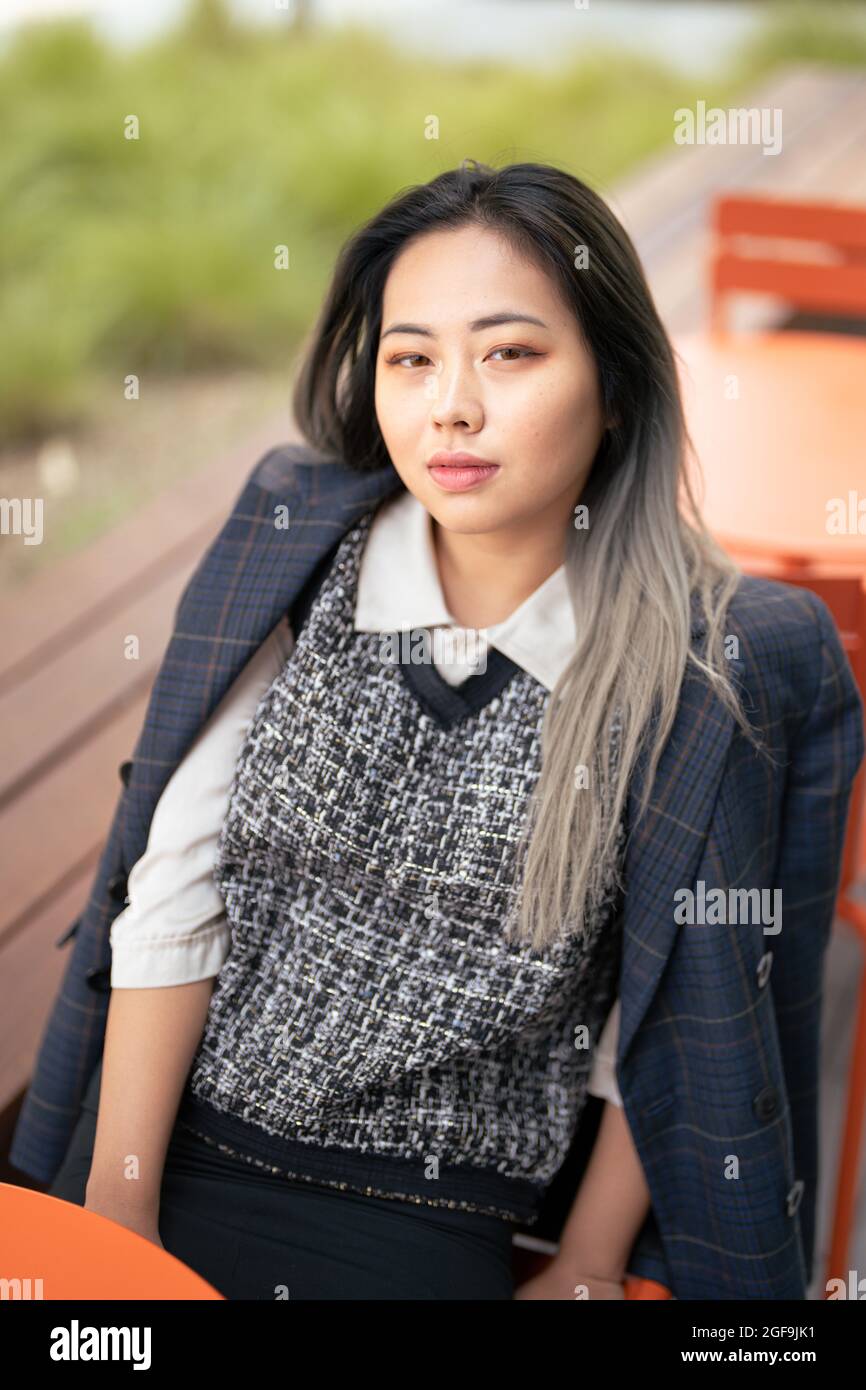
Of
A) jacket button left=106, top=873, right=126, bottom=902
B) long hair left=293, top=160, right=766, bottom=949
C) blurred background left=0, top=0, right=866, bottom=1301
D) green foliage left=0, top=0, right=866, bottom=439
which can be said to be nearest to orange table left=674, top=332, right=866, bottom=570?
blurred background left=0, top=0, right=866, bottom=1301

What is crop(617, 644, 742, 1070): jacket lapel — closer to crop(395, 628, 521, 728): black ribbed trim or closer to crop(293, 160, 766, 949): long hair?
crop(293, 160, 766, 949): long hair

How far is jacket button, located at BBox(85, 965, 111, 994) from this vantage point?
4.95ft

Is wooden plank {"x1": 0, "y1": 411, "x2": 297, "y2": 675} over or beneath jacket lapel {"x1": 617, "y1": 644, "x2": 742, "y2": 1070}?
over

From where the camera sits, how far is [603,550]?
1381 millimetres

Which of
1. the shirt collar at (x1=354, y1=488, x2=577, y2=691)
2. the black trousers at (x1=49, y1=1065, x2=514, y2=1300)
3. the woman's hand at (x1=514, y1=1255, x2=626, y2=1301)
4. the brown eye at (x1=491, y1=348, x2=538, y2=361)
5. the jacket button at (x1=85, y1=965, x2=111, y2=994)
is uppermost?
the brown eye at (x1=491, y1=348, x2=538, y2=361)

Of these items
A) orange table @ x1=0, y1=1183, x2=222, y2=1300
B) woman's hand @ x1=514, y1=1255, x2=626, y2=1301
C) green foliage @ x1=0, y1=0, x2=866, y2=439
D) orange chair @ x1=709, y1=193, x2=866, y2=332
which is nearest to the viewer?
orange table @ x1=0, y1=1183, x2=222, y2=1300

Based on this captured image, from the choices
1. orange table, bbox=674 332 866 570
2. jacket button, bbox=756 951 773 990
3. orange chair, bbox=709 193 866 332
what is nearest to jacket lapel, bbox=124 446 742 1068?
jacket button, bbox=756 951 773 990

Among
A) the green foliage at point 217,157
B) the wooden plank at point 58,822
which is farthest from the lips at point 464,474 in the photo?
the green foliage at point 217,157

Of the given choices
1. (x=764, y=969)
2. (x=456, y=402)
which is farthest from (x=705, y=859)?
(x=456, y=402)

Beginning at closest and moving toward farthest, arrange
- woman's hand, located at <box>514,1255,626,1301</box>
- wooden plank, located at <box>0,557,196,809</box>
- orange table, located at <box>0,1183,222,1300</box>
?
orange table, located at <box>0,1183,222,1300</box> → woman's hand, located at <box>514,1255,626,1301</box> → wooden plank, located at <box>0,557,196,809</box>

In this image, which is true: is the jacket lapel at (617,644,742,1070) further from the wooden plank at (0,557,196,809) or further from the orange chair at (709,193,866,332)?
the orange chair at (709,193,866,332)

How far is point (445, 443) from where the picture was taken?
1275 mm

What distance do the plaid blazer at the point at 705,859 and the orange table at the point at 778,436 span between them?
0.59m

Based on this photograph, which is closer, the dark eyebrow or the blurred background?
the dark eyebrow
